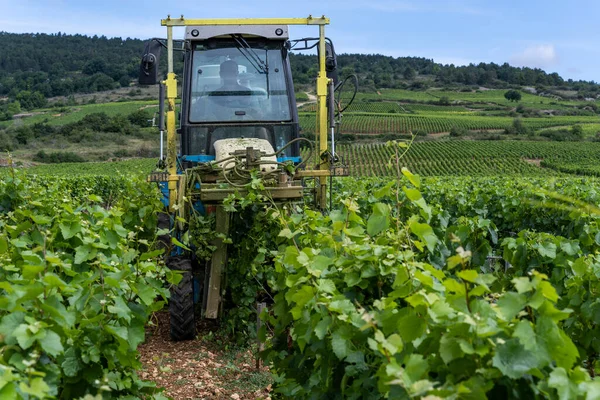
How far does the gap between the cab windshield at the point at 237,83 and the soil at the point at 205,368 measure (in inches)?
92.0

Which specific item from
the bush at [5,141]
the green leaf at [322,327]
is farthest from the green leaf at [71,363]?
the bush at [5,141]

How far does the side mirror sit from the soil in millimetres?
2495

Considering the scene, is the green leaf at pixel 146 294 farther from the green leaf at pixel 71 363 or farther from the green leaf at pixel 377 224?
the green leaf at pixel 377 224

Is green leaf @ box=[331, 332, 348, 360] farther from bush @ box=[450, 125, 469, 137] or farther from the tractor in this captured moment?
bush @ box=[450, 125, 469, 137]

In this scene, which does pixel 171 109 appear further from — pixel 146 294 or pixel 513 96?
pixel 513 96

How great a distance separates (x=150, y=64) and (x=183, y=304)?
2.46m

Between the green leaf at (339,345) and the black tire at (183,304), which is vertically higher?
the green leaf at (339,345)

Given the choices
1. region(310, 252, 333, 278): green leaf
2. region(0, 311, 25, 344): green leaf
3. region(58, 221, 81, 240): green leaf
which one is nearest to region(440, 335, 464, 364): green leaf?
region(310, 252, 333, 278): green leaf

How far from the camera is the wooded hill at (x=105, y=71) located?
103 m

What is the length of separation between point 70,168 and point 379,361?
47.8 meters

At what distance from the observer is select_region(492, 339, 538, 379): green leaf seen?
225 cm

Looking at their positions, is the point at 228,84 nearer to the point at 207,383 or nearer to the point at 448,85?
the point at 207,383

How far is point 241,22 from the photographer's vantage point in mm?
8102

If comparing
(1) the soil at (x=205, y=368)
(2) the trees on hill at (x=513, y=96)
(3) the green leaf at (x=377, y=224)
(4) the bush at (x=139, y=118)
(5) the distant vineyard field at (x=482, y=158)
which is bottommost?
(5) the distant vineyard field at (x=482, y=158)
